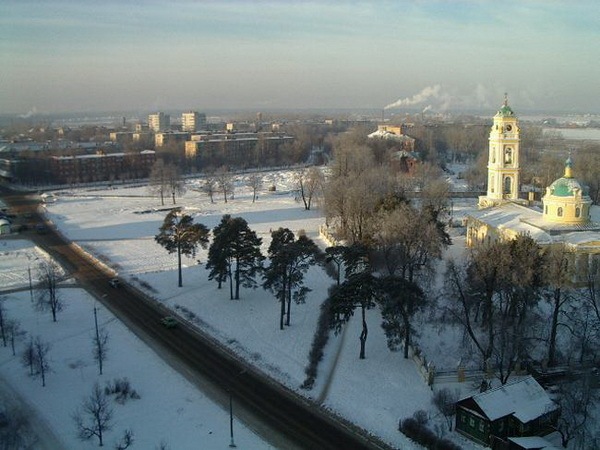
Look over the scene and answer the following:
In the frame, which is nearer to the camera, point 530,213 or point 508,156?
point 530,213

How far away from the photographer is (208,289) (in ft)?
94.3

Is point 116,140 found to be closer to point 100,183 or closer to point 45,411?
point 100,183

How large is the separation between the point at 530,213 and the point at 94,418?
77.2 ft

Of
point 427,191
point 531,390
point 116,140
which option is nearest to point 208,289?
point 531,390

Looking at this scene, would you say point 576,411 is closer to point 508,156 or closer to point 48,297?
point 48,297

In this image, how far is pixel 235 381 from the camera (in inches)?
768

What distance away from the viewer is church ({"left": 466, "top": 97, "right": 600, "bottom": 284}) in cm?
2627

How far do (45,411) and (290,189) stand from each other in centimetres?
4722

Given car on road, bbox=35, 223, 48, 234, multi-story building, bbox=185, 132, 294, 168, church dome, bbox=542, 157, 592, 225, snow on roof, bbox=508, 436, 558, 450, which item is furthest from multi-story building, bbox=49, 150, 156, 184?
snow on roof, bbox=508, 436, 558, 450

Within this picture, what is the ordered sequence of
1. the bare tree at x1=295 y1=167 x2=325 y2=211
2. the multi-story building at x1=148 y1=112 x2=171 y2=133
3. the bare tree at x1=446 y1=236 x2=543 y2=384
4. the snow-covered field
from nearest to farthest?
1. the snow-covered field
2. the bare tree at x1=446 y1=236 x2=543 y2=384
3. the bare tree at x1=295 y1=167 x2=325 y2=211
4. the multi-story building at x1=148 y1=112 x2=171 y2=133

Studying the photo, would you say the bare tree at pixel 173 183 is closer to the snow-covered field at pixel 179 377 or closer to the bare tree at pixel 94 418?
the snow-covered field at pixel 179 377

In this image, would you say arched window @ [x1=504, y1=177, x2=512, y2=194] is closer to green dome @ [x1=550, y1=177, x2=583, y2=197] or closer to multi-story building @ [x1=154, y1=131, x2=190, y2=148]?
green dome @ [x1=550, y1=177, x2=583, y2=197]

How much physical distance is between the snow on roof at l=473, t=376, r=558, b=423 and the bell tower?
21.6 meters

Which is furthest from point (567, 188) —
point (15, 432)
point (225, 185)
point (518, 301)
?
point (225, 185)
